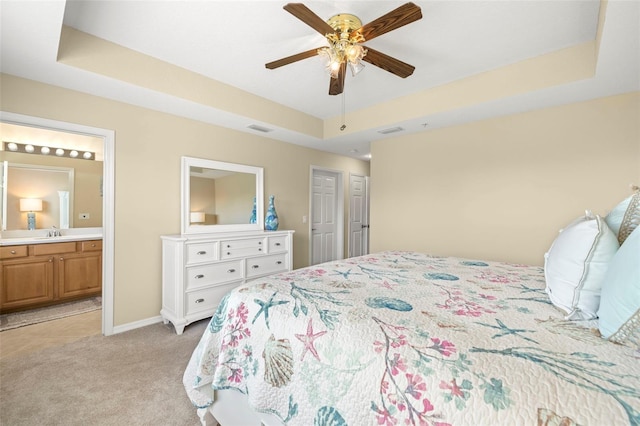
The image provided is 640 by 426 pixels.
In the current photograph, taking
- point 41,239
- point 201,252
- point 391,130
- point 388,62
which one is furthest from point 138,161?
point 391,130

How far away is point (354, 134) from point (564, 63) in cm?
222

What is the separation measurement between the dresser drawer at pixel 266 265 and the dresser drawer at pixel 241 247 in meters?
0.10

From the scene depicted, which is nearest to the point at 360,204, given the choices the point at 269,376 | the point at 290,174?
the point at 290,174

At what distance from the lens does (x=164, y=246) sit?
297 cm

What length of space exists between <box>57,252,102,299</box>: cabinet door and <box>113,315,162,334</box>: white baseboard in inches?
55.1

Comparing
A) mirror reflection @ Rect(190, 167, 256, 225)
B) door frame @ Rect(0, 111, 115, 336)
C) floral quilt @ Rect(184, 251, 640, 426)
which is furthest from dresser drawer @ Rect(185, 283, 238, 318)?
floral quilt @ Rect(184, 251, 640, 426)

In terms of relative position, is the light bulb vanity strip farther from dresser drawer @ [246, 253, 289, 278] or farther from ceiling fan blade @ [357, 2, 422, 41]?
ceiling fan blade @ [357, 2, 422, 41]

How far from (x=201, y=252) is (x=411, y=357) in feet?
8.28

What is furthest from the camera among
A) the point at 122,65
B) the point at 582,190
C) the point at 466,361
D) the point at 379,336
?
the point at 582,190

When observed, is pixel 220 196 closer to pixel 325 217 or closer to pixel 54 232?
pixel 325 217

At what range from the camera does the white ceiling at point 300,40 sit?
1.80 metres

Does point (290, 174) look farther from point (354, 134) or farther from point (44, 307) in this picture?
point (44, 307)

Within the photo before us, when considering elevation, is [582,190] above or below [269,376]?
above

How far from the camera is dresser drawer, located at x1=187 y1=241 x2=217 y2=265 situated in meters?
2.79
